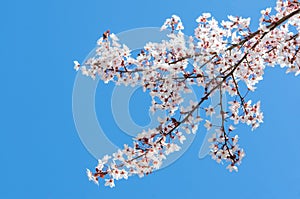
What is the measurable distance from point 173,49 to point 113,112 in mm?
1846

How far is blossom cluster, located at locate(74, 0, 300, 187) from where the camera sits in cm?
229

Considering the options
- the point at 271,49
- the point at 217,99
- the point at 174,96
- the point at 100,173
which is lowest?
the point at 100,173

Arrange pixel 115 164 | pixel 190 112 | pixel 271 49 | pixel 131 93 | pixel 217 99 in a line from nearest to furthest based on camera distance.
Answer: pixel 190 112
pixel 115 164
pixel 271 49
pixel 217 99
pixel 131 93

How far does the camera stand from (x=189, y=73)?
228 centimetres

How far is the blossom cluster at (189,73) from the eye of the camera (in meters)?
2.29

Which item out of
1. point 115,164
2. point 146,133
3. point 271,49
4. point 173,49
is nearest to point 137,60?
point 173,49

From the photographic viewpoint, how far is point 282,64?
2.51 m

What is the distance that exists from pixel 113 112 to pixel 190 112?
2.04 m

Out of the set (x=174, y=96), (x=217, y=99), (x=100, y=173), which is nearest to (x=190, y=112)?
(x=174, y=96)

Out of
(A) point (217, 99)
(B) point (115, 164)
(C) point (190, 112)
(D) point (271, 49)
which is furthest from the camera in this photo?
(A) point (217, 99)

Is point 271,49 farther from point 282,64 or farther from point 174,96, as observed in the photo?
point 174,96

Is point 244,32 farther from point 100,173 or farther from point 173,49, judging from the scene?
point 100,173

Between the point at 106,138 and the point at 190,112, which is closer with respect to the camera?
the point at 190,112

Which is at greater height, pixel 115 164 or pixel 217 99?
pixel 217 99
